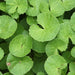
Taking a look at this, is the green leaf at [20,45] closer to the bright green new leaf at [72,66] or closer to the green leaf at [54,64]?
the green leaf at [54,64]

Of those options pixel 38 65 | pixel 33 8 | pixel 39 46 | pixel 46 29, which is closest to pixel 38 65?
pixel 38 65

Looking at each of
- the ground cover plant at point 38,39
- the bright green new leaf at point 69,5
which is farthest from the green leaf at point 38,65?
the bright green new leaf at point 69,5

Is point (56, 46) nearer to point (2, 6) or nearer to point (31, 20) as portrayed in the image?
point (31, 20)

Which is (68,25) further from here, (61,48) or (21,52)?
(21,52)

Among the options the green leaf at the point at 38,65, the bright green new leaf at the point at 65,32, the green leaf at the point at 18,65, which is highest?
the bright green new leaf at the point at 65,32

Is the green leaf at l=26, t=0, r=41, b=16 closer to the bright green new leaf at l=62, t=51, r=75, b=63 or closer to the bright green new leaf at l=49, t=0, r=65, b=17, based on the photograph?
the bright green new leaf at l=49, t=0, r=65, b=17

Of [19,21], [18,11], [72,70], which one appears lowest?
[72,70]

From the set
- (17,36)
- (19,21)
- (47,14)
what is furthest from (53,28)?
(19,21)

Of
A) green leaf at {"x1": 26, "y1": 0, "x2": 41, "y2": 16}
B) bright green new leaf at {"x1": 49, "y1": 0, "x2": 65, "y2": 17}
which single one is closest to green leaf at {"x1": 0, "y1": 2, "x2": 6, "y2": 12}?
green leaf at {"x1": 26, "y1": 0, "x2": 41, "y2": 16}
